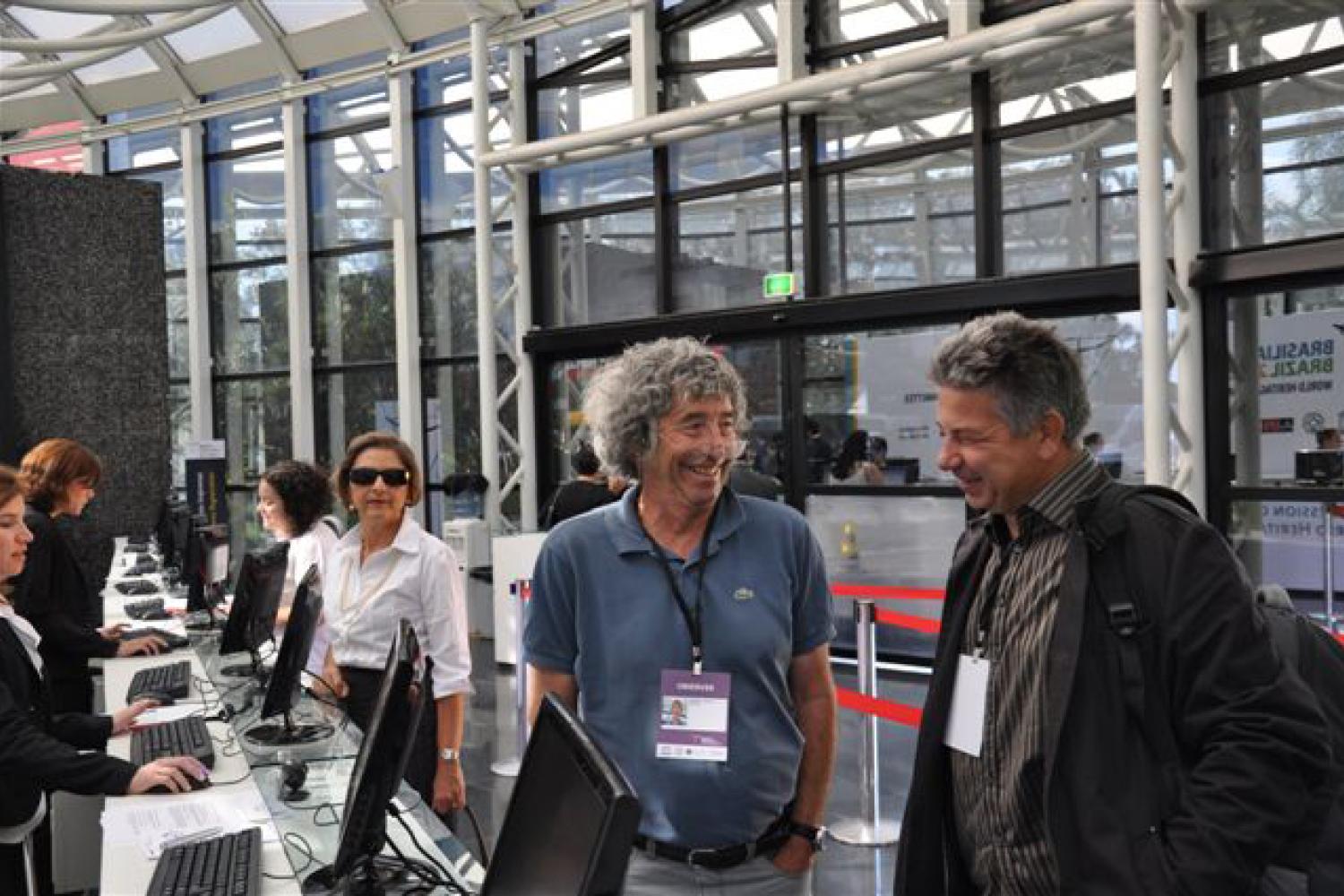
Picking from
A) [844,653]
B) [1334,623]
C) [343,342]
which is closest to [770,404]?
[844,653]

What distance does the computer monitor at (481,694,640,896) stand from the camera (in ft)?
3.43

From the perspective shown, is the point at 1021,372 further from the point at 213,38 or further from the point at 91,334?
the point at 213,38

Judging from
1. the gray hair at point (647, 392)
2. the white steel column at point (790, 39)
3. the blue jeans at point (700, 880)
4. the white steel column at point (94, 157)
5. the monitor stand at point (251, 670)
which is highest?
the white steel column at point (94, 157)

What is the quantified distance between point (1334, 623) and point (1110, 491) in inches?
185

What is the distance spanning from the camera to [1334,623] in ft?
17.9

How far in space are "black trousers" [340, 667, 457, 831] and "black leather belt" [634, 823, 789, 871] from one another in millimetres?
1089

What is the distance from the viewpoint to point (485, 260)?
873 centimetres

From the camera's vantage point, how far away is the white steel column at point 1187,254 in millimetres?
5723

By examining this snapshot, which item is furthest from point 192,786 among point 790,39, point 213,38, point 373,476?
point 213,38

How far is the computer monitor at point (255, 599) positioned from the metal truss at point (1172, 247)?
4032 millimetres

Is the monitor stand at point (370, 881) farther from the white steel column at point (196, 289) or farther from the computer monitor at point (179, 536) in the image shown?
the white steel column at point (196, 289)

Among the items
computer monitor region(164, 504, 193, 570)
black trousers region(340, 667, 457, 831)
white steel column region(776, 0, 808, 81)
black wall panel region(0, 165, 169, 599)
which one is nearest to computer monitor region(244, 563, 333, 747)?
black trousers region(340, 667, 457, 831)

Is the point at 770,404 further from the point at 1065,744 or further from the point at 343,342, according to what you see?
the point at 1065,744

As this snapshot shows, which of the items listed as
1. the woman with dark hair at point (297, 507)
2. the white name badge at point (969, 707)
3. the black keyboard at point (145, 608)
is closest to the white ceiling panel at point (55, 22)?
the black keyboard at point (145, 608)
